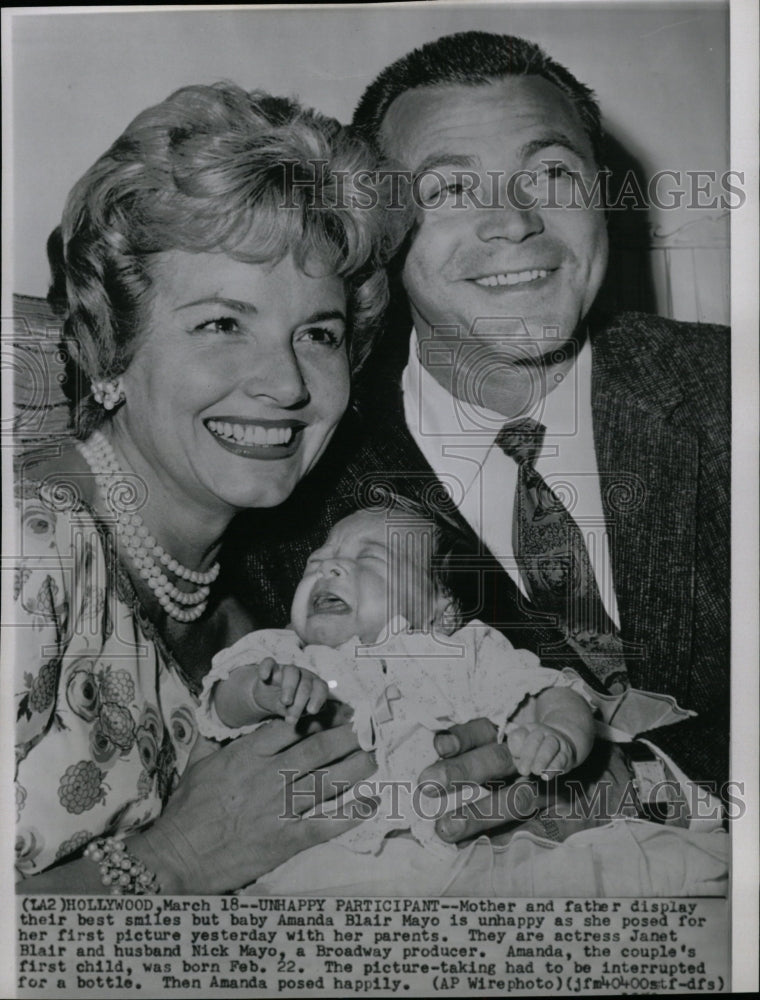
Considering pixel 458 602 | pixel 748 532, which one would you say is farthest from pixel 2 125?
pixel 748 532

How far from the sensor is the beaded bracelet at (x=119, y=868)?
1.64m

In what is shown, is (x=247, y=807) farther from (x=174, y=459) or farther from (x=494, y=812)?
(x=174, y=459)

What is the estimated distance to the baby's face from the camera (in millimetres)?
1648

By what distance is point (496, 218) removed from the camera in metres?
1.67

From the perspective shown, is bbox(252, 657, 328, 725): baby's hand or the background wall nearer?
bbox(252, 657, 328, 725): baby's hand

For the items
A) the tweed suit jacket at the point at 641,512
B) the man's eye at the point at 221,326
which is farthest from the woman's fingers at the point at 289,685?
the man's eye at the point at 221,326

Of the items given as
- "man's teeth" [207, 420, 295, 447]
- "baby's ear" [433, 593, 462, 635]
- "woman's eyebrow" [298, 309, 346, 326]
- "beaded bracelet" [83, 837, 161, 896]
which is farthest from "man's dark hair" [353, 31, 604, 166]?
"beaded bracelet" [83, 837, 161, 896]

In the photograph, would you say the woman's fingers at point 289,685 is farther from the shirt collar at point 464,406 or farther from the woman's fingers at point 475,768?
the shirt collar at point 464,406

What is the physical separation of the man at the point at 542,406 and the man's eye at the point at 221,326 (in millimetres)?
251

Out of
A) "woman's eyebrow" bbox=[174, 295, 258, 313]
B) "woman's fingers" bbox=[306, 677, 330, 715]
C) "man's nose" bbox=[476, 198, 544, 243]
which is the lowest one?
"woman's fingers" bbox=[306, 677, 330, 715]

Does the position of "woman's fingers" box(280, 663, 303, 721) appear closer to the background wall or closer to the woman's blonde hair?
the woman's blonde hair

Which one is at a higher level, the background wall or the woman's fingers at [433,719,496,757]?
the background wall

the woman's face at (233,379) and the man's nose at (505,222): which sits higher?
the man's nose at (505,222)

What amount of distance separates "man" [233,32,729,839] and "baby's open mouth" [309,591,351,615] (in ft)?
0.21
